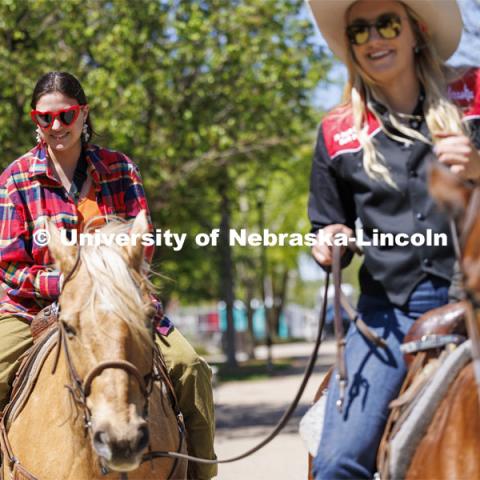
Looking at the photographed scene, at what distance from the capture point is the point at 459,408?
414 cm

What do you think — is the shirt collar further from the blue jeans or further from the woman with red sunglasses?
the woman with red sunglasses

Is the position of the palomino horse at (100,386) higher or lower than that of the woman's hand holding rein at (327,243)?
lower

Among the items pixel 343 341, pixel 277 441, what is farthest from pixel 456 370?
pixel 277 441

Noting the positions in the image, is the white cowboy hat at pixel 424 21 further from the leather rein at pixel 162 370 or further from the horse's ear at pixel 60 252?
the horse's ear at pixel 60 252

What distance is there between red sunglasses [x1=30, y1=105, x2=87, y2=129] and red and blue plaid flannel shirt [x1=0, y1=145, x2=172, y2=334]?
192mm

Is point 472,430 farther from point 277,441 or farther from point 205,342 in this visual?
point 205,342

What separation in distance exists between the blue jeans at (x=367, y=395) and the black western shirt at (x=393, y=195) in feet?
0.25

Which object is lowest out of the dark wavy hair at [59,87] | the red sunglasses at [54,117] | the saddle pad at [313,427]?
the saddle pad at [313,427]

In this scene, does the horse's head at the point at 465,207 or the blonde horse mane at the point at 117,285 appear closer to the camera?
the horse's head at the point at 465,207

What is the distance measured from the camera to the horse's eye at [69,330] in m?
5.07

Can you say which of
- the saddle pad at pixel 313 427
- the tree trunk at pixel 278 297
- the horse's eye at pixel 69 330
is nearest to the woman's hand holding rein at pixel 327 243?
the saddle pad at pixel 313 427

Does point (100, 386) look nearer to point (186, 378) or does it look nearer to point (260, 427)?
point (186, 378)

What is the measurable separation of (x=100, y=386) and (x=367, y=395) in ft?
4.03

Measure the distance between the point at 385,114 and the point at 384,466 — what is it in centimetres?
152
